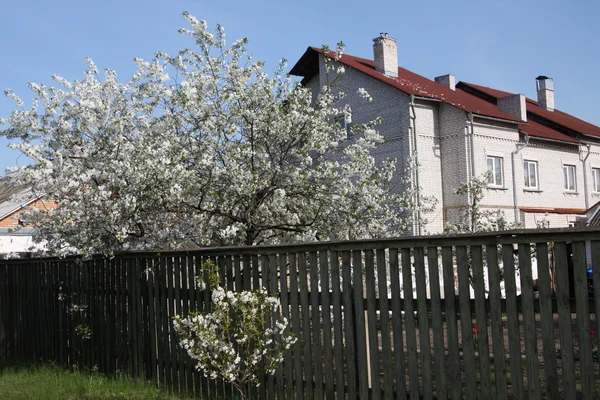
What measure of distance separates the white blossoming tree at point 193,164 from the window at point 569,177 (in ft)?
78.6

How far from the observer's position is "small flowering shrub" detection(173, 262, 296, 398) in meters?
6.09

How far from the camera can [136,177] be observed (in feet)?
28.2

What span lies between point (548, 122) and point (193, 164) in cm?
2792

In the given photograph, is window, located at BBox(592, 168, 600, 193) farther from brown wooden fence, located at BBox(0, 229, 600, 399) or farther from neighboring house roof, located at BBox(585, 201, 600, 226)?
brown wooden fence, located at BBox(0, 229, 600, 399)

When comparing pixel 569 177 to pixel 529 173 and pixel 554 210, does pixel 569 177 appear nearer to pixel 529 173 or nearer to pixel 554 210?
pixel 554 210

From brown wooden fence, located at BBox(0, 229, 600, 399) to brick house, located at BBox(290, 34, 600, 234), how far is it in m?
14.6

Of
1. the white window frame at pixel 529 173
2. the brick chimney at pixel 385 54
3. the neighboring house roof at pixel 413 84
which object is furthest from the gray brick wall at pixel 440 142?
the brick chimney at pixel 385 54

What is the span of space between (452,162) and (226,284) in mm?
20723

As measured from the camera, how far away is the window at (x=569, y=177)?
31788 millimetres

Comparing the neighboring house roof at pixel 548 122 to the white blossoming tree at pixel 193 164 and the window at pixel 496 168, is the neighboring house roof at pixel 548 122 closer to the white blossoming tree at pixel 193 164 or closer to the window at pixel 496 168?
the window at pixel 496 168

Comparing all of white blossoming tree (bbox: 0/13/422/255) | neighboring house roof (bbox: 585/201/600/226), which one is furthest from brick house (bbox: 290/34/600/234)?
white blossoming tree (bbox: 0/13/422/255)

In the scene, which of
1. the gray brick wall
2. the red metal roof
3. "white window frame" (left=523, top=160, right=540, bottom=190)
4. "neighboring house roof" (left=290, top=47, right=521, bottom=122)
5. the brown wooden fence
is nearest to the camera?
the brown wooden fence

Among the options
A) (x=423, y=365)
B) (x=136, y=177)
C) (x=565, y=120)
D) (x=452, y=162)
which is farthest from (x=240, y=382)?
(x=565, y=120)

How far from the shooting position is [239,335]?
6.37 meters
